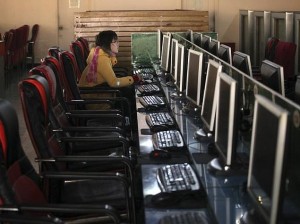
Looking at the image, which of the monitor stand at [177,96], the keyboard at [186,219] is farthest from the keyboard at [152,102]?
the keyboard at [186,219]

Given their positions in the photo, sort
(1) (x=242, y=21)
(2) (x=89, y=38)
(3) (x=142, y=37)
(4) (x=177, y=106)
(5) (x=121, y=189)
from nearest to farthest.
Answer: (5) (x=121, y=189) → (4) (x=177, y=106) → (3) (x=142, y=37) → (2) (x=89, y=38) → (1) (x=242, y=21)

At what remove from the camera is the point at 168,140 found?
3.29 m

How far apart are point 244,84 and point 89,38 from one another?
593 cm

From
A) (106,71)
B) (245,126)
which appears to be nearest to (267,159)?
(245,126)

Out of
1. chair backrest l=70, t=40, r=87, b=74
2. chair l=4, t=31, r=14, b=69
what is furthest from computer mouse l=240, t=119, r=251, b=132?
chair l=4, t=31, r=14, b=69

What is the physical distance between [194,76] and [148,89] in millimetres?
1816

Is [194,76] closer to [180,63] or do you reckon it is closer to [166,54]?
[180,63]

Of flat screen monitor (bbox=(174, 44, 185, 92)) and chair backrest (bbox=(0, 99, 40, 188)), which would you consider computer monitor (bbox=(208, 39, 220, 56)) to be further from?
chair backrest (bbox=(0, 99, 40, 188))

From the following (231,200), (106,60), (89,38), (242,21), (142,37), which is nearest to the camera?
(231,200)

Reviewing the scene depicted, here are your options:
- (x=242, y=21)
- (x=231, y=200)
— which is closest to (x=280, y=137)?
(x=231, y=200)

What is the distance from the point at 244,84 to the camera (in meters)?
2.78

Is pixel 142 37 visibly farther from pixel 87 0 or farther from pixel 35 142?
pixel 35 142

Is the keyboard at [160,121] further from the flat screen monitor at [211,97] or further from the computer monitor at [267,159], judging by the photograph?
the computer monitor at [267,159]

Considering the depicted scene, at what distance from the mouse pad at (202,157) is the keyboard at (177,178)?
0.42 feet
